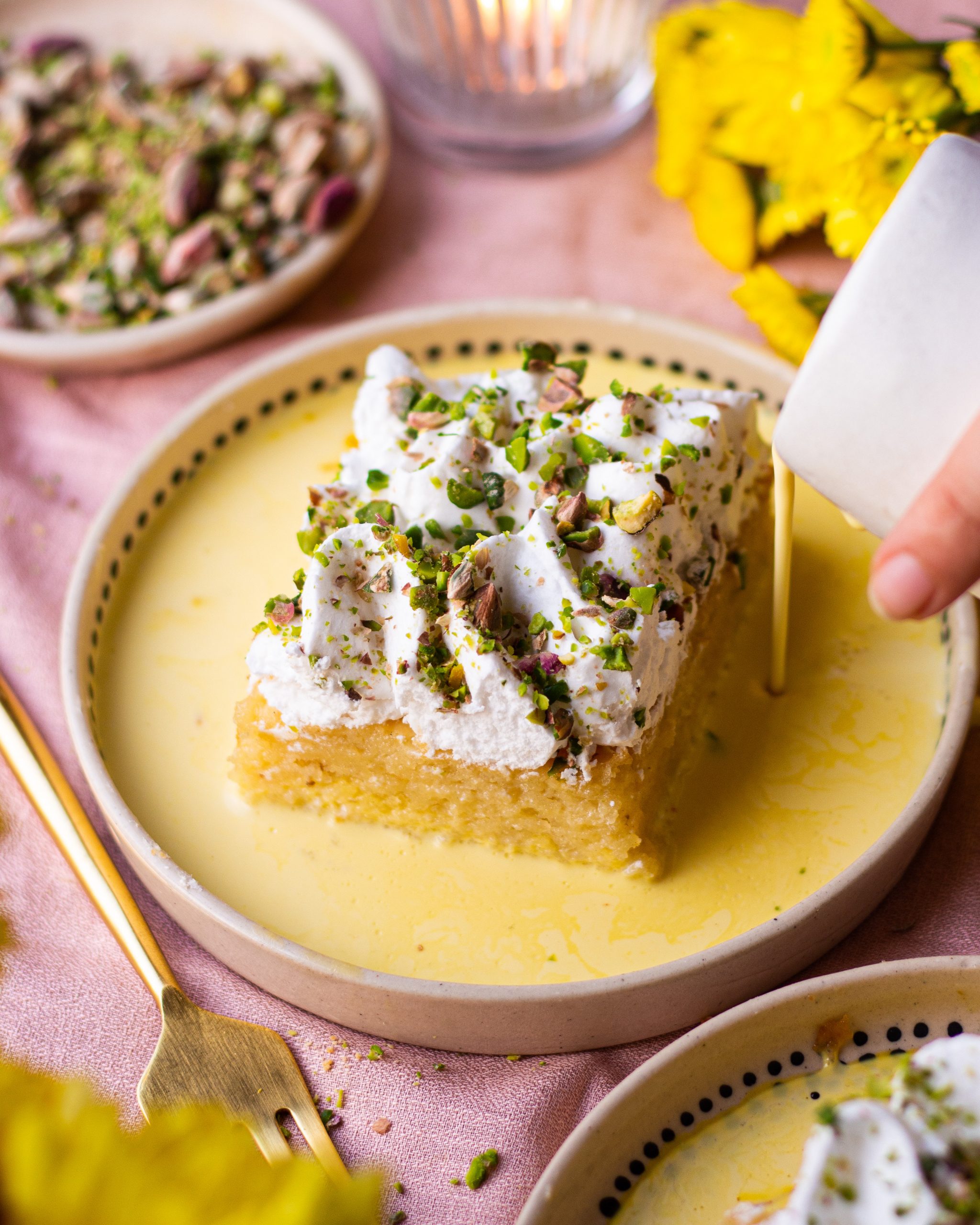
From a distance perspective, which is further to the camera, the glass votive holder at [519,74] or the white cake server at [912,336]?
the glass votive holder at [519,74]

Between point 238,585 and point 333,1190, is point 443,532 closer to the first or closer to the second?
point 238,585

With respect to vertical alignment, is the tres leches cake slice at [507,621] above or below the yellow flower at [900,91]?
below

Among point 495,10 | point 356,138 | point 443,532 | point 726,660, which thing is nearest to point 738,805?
point 726,660

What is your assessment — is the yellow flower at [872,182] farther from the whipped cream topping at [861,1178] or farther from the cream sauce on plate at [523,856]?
the whipped cream topping at [861,1178]

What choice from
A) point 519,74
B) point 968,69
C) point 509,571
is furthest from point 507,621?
point 519,74

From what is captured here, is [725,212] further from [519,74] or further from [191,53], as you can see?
[191,53]

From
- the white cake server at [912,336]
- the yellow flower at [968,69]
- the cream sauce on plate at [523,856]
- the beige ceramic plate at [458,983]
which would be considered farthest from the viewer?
the yellow flower at [968,69]

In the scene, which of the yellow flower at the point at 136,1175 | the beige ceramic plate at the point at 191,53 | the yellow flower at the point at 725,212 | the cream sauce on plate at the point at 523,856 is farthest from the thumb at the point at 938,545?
the beige ceramic plate at the point at 191,53
